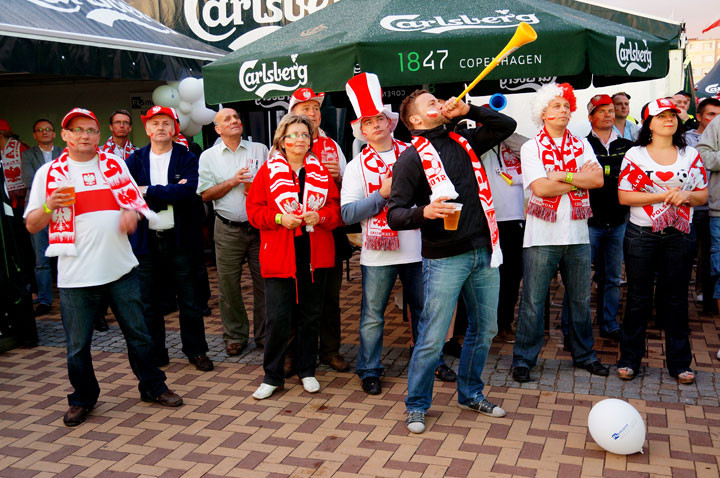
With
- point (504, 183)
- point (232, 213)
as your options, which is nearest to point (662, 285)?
point (504, 183)

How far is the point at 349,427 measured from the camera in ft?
14.1

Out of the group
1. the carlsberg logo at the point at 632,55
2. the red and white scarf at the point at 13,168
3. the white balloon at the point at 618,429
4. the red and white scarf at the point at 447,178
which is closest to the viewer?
the white balloon at the point at 618,429

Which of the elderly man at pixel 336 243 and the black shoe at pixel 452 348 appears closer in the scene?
the elderly man at pixel 336 243

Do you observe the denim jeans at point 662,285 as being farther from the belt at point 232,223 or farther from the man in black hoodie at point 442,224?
the belt at point 232,223

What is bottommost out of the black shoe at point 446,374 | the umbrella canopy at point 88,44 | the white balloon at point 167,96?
the black shoe at point 446,374

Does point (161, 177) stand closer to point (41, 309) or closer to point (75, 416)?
point (75, 416)

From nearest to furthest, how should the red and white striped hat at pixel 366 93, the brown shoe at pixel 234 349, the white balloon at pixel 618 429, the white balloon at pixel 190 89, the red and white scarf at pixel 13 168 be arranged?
the white balloon at pixel 618 429, the red and white striped hat at pixel 366 93, the brown shoe at pixel 234 349, the red and white scarf at pixel 13 168, the white balloon at pixel 190 89

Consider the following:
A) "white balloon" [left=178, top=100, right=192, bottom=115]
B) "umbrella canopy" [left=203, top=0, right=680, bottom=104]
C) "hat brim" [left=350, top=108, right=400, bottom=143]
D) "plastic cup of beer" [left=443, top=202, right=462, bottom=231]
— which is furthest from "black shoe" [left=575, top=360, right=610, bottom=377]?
"white balloon" [left=178, top=100, right=192, bottom=115]

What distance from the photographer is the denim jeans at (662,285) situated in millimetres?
4723

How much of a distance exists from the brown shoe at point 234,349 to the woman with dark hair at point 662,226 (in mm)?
3003

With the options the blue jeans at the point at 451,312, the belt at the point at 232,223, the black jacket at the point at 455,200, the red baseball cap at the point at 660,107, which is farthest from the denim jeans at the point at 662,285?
the belt at the point at 232,223

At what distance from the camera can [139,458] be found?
4.01 m

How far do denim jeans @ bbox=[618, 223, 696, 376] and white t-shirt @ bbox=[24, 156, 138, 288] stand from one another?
→ 11.3 ft

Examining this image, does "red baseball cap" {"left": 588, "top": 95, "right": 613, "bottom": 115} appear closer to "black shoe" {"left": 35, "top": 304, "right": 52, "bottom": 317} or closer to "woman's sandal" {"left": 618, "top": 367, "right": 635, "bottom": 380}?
"woman's sandal" {"left": 618, "top": 367, "right": 635, "bottom": 380}
